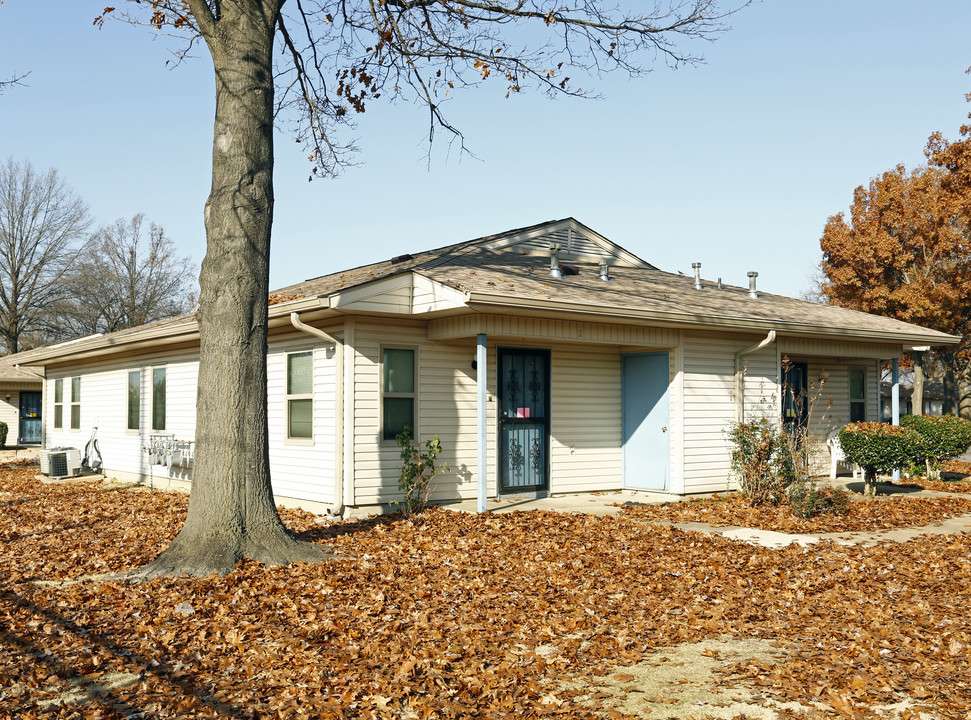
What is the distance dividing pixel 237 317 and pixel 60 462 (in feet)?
40.0

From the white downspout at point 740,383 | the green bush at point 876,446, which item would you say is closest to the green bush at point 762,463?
the white downspout at point 740,383

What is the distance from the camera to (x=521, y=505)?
38.9 feet

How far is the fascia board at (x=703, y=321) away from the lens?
1040cm

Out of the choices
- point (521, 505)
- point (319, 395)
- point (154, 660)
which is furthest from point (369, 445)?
point (154, 660)

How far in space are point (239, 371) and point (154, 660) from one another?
10.7 ft

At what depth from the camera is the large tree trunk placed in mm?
7941

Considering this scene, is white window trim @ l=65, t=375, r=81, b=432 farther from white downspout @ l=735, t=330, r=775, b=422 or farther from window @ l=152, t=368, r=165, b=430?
white downspout @ l=735, t=330, r=775, b=422

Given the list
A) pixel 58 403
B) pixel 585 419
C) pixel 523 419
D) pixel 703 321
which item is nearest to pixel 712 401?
pixel 703 321

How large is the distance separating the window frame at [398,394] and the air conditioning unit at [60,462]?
1026 centimetres

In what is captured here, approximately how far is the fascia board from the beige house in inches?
1.2

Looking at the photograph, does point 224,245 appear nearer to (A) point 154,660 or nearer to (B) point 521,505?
(A) point 154,660

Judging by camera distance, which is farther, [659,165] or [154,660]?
[659,165]

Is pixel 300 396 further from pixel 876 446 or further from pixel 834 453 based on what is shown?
pixel 834 453

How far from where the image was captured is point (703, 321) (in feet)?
40.6
